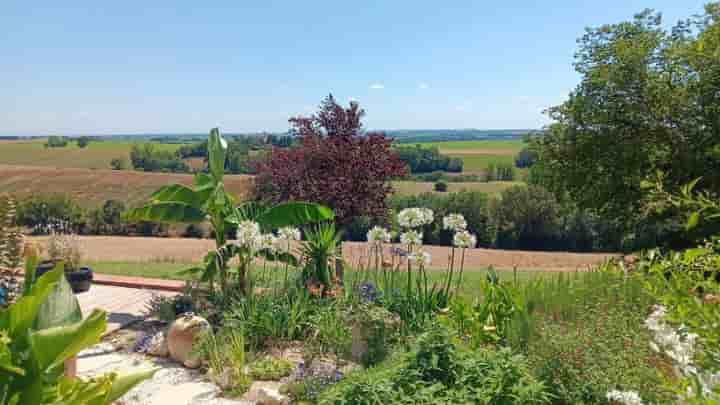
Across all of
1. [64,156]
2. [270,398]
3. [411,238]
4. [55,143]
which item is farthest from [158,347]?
[55,143]

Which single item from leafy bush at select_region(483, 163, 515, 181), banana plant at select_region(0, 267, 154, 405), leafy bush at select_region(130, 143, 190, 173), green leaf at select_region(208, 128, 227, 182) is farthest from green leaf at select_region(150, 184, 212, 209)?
leafy bush at select_region(483, 163, 515, 181)

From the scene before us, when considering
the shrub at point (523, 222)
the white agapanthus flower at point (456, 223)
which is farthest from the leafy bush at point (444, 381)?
the shrub at point (523, 222)

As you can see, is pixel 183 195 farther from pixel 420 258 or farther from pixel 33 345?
pixel 33 345

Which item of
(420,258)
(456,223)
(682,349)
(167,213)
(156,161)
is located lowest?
(156,161)

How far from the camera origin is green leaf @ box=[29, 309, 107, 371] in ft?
5.40

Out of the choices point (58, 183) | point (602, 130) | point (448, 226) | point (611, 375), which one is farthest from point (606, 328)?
point (58, 183)

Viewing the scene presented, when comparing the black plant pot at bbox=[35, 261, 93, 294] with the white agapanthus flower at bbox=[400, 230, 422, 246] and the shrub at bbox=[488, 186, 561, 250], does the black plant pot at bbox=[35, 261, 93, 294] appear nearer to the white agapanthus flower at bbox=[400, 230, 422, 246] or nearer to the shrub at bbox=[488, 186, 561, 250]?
the white agapanthus flower at bbox=[400, 230, 422, 246]

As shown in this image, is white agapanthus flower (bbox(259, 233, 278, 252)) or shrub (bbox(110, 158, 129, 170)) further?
shrub (bbox(110, 158, 129, 170))

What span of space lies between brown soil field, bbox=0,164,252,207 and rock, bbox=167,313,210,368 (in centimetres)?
3562

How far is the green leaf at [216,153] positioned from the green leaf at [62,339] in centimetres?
557

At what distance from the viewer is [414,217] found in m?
5.91

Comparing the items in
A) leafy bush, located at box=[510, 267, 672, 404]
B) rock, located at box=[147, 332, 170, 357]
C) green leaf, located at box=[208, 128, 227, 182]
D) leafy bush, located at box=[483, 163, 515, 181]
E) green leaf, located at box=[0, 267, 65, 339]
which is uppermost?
green leaf, located at box=[208, 128, 227, 182]

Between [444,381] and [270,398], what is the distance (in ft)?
5.39

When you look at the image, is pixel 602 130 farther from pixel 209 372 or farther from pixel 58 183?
pixel 58 183
